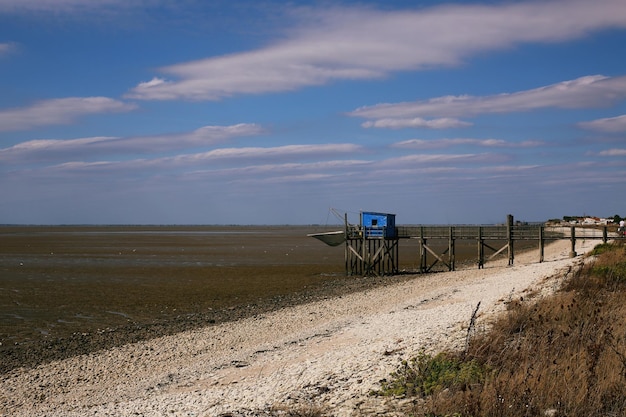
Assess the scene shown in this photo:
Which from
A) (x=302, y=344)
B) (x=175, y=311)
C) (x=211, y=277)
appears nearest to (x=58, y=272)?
(x=211, y=277)

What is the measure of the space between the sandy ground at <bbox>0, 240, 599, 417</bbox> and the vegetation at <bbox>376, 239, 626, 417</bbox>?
2.80ft

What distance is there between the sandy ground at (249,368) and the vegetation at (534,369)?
2.80ft

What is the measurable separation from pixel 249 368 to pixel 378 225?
30.7 meters

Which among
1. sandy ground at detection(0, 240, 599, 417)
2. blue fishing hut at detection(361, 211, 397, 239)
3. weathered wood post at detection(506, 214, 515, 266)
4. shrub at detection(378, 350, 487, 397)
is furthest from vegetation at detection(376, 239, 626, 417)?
blue fishing hut at detection(361, 211, 397, 239)

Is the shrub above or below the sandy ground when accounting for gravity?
above

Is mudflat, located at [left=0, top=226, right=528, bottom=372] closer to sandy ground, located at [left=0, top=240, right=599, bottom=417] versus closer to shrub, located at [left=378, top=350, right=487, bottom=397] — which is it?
sandy ground, located at [left=0, top=240, right=599, bottom=417]

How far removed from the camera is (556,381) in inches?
314

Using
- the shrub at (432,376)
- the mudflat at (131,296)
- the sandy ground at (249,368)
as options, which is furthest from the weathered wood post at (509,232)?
the shrub at (432,376)

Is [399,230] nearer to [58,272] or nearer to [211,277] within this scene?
[211,277]

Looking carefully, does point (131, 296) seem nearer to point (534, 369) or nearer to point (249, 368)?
point (249, 368)

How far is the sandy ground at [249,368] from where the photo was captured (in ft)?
33.7

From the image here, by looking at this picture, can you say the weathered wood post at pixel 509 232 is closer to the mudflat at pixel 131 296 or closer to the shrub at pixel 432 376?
the mudflat at pixel 131 296

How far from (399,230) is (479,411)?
3722cm

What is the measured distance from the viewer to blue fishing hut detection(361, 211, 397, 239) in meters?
43.3
